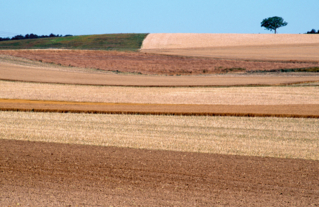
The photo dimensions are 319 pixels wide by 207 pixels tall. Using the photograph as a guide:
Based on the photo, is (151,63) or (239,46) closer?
(151,63)

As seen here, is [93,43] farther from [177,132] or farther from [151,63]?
[177,132]

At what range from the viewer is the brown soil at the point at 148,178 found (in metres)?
6.45

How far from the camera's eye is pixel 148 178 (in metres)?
7.69

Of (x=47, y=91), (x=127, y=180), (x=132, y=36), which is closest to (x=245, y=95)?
(x=47, y=91)

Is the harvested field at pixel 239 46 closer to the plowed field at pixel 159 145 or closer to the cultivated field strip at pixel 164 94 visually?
the plowed field at pixel 159 145

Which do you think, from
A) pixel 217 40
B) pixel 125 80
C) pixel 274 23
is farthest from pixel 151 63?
pixel 274 23

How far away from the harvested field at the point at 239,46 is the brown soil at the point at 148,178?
3695cm

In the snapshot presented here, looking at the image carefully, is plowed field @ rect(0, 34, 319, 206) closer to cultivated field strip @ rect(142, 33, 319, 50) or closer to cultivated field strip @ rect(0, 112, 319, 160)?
cultivated field strip @ rect(0, 112, 319, 160)

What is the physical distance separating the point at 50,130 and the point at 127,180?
20.3ft

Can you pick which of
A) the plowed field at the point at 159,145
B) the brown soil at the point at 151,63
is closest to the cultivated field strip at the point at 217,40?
the brown soil at the point at 151,63

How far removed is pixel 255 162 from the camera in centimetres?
899

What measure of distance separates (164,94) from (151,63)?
728 inches

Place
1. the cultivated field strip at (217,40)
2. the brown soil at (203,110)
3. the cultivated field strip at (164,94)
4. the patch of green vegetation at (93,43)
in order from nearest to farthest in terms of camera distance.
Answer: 1. the brown soil at (203,110)
2. the cultivated field strip at (164,94)
3. the cultivated field strip at (217,40)
4. the patch of green vegetation at (93,43)

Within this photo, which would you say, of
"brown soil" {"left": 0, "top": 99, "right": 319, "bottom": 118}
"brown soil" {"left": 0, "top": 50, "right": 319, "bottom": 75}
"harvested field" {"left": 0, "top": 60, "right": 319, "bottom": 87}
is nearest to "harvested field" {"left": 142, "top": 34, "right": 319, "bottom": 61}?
"brown soil" {"left": 0, "top": 50, "right": 319, "bottom": 75}
